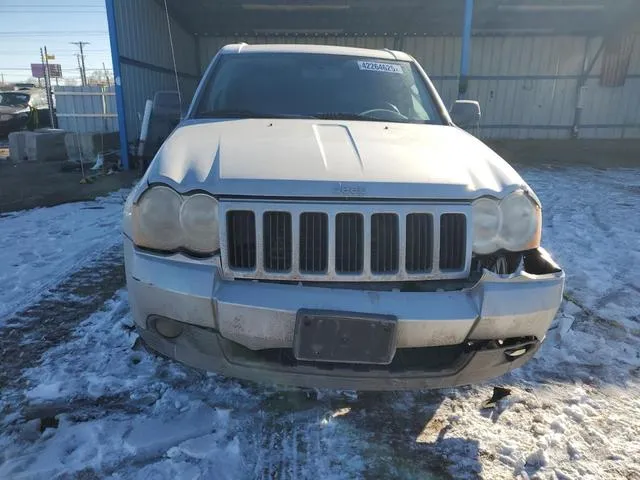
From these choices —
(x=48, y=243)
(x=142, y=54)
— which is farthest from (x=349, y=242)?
(x=142, y=54)

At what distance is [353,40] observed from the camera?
14695 mm

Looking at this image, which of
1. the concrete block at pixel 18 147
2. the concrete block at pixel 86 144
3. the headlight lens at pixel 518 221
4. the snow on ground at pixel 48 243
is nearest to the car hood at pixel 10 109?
the concrete block at pixel 18 147

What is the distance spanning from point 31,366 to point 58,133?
1034 centimetres

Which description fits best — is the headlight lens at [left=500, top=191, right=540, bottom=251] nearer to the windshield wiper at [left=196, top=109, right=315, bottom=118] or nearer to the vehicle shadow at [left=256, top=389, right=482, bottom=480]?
the vehicle shadow at [left=256, top=389, right=482, bottom=480]

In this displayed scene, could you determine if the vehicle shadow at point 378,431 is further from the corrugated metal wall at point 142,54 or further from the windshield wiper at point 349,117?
the corrugated metal wall at point 142,54

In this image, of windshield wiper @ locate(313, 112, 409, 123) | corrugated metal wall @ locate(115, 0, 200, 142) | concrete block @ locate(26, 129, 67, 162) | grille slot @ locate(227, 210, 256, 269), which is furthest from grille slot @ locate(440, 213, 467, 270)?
concrete block @ locate(26, 129, 67, 162)

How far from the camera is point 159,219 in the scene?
6.84 ft

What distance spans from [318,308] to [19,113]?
17.1 meters

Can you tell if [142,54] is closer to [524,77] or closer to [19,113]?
[19,113]

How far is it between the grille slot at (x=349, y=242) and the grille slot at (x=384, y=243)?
0.06 meters

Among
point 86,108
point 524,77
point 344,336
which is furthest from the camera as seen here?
point 524,77

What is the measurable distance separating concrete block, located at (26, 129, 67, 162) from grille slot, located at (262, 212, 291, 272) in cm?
1108

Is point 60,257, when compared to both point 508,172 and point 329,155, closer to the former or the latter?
point 329,155

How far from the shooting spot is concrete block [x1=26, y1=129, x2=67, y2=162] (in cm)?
1084
